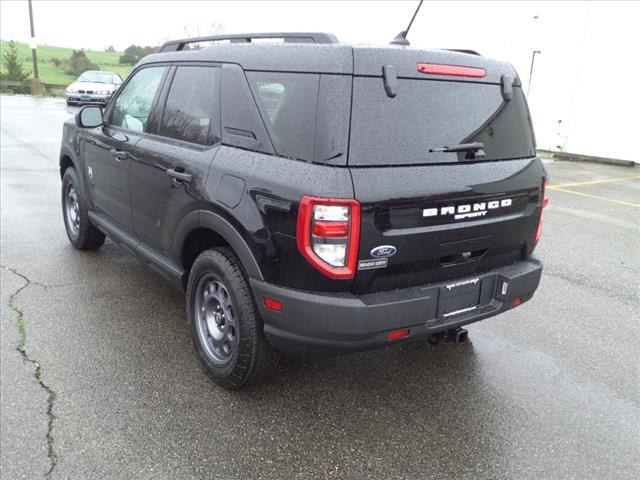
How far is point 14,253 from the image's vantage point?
5172 millimetres

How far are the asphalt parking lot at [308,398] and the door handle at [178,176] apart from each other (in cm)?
115

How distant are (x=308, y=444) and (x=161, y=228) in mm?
1714

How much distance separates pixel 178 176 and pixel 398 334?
1602mm

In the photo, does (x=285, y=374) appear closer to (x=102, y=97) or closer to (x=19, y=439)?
(x=19, y=439)

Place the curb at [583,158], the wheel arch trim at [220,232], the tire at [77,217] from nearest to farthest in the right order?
1. the wheel arch trim at [220,232]
2. the tire at [77,217]
3. the curb at [583,158]

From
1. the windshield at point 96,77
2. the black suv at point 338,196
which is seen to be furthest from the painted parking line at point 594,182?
the windshield at point 96,77

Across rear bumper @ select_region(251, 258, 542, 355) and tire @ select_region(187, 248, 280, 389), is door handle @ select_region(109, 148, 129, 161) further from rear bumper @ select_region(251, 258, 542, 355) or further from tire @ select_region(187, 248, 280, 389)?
rear bumper @ select_region(251, 258, 542, 355)

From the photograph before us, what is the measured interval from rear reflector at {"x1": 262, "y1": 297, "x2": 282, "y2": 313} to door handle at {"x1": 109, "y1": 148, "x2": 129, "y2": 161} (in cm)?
193

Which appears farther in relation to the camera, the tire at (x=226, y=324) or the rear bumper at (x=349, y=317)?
the tire at (x=226, y=324)

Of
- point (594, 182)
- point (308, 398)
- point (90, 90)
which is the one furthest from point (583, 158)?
point (90, 90)

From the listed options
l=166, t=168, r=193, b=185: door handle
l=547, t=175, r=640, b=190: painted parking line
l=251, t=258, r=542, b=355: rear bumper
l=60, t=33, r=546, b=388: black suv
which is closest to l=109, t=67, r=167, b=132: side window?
l=60, t=33, r=546, b=388: black suv

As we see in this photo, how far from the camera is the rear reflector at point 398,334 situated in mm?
2561

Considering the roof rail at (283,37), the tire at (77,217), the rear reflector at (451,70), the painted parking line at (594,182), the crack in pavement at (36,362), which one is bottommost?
the painted parking line at (594,182)

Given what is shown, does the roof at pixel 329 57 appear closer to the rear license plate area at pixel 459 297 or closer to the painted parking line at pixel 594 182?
the rear license plate area at pixel 459 297
